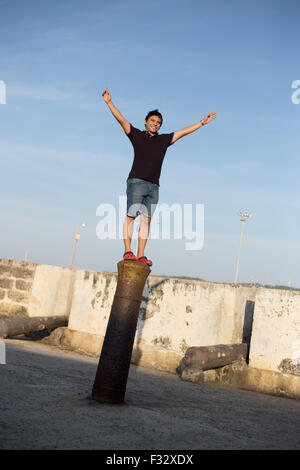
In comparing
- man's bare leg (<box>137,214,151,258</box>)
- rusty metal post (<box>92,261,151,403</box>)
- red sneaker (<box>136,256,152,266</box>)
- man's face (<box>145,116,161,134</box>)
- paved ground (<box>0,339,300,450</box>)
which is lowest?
paved ground (<box>0,339,300,450</box>)

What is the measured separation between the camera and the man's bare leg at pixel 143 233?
4.77 meters

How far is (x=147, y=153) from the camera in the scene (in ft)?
15.6

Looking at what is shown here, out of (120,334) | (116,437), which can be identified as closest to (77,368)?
(120,334)

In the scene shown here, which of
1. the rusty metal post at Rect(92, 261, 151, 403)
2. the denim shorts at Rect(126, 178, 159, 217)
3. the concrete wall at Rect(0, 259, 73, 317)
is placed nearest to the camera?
the rusty metal post at Rect(92, 261, 151, 403)

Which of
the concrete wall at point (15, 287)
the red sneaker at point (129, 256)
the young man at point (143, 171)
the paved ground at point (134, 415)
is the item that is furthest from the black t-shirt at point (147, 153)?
the concrete wall at point (15, 287)

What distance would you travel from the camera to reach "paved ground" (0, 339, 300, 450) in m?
2.95

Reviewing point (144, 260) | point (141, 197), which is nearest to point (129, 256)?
point (144, 260)

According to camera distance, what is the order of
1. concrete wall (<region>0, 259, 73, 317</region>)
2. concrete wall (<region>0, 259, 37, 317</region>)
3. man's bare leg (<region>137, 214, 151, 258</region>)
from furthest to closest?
concrete wall (<region>0, 259, 37, 317</region>)
concrete wall (<region>0, 259, 73, 317</region>)
man's bare leg (<region>137, 214, 151, 258</region>)

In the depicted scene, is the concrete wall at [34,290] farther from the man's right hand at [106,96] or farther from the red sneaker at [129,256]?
the man's right hand at [106,96]

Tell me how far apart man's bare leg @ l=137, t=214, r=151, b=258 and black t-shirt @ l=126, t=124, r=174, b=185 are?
37cm

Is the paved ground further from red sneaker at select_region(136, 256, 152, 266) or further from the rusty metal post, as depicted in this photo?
red sneaker at select_region(136, 256, 152, 266)

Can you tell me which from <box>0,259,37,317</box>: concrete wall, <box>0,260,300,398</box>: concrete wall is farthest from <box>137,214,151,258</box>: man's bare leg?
<box>0,259,37,317</box>: concrete wall

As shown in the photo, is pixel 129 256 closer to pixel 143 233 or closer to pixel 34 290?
pixel 143 233
